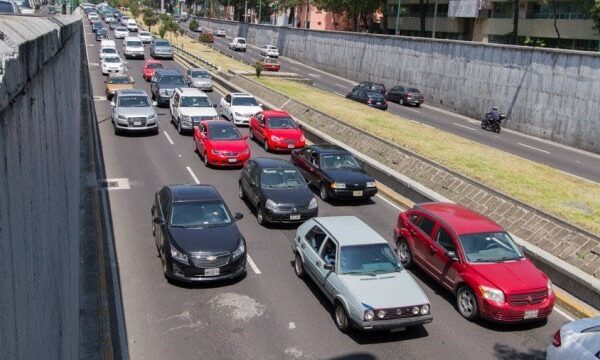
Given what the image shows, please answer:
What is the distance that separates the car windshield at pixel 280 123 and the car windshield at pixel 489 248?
14711 millimetres

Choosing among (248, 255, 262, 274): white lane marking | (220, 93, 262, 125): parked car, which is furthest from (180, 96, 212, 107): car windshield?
(248, 255, 262, 274): white lane marking

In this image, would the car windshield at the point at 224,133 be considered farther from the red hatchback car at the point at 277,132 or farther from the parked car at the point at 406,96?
the parked car at the point at 406,96

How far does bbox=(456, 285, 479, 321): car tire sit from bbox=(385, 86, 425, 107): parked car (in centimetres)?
3737

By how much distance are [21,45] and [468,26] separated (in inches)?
2944

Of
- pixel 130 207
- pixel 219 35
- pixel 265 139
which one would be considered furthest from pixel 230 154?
pixel 219 35

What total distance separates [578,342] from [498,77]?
116ft

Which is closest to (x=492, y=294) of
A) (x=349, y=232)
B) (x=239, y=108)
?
(x=349, y=232)

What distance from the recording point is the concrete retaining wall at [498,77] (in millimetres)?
34062

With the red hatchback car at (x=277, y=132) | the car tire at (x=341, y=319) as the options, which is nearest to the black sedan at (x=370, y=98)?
the red hatchback car at (x=277, y=132)

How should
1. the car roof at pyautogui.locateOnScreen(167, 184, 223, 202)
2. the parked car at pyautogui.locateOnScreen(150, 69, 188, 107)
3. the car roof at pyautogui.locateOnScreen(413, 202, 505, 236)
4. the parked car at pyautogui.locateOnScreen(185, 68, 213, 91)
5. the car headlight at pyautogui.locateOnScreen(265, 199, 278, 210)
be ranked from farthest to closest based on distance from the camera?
the parked car at pyautogui.locateOnScreen(185, 68, 213, 91) < the parked car at pyautogui.locateOnScreen(150, 69, 188, 107) < the car headlight at pyautogui.locateOnScreen(265, 199, 278, 210) < the car roof at pyautogui.locateOnScreen(167, 184, 223, 202) < the car roof at pyautogui.locateOnScreen(413, 202, 505, 236)

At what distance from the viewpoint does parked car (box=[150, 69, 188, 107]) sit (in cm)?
3444

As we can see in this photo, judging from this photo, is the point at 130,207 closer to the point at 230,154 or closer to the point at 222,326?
the point at 230,154

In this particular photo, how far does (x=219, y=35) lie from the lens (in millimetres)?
111312

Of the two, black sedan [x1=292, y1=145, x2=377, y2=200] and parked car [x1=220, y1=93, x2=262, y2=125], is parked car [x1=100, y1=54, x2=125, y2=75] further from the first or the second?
black sedan [x1=292, y1=145, x2=377, y2=200]
